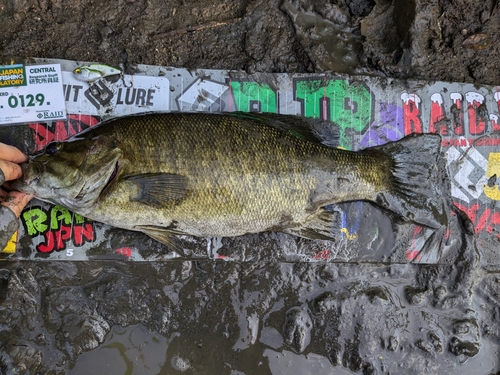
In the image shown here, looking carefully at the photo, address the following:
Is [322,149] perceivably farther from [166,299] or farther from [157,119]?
[166,299]

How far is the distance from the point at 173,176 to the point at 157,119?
45cm

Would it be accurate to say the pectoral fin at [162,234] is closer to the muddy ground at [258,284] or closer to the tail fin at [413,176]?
the muddy ground at [258,284]

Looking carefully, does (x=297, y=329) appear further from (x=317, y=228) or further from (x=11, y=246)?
(x=11, y=246)

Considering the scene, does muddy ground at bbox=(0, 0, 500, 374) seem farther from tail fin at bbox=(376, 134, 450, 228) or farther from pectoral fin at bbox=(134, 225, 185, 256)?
tail fin at bbox=(376, 134, 450, 228)

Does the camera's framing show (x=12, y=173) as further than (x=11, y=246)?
No

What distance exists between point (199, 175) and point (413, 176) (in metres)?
1.70

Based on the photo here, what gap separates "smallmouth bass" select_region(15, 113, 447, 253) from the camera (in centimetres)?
257

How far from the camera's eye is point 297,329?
312cm

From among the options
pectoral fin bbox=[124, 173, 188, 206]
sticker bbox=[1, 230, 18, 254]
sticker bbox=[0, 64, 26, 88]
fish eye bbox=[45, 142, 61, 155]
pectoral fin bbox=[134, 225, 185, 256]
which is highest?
sticker bbox=[0, 64, 26, 88]

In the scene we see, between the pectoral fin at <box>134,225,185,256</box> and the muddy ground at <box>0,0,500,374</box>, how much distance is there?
10.9 inches

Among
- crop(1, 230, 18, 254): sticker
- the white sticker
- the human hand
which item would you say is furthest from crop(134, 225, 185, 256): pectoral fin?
the white sticker

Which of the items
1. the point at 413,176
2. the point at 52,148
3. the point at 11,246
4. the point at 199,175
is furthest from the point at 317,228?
the point at 11,246

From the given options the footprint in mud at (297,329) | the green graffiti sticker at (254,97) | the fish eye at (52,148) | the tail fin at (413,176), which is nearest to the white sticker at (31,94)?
the fish eye at (52,148)

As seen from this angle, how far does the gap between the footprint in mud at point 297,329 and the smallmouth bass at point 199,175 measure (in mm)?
743
